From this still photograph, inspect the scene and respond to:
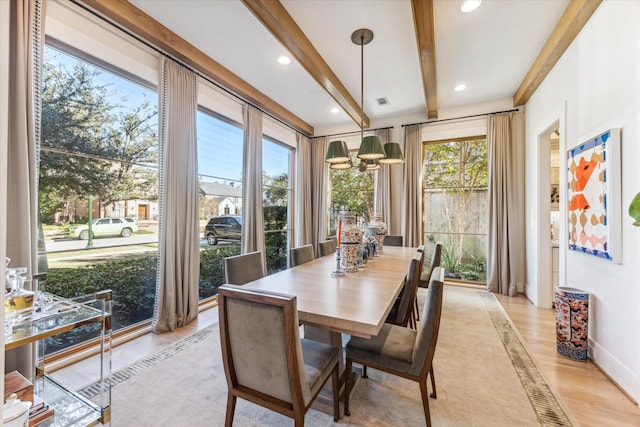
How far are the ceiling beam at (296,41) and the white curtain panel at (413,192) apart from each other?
153 cm

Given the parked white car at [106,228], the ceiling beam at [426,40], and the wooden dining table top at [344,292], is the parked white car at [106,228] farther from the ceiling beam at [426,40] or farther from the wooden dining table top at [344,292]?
the ceiling beam at [426,40]

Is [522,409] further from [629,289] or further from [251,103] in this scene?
[251,103]

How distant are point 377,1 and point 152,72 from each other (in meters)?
2.34

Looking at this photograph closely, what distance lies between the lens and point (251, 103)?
405 cm

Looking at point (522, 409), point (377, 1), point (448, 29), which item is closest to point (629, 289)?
point (522, 409)

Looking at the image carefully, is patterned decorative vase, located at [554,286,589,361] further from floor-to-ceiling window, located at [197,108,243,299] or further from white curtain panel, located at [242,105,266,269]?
floor-to-ceiling window, located at [197,108,243,299]

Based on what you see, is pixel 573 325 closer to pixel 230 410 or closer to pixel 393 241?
pixel 393 241

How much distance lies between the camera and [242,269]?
220cm

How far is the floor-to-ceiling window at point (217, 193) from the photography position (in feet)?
11.5

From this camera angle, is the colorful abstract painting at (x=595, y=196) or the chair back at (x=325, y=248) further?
the chair back at (x=325, y=248)

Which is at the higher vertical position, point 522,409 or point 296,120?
point 296,120

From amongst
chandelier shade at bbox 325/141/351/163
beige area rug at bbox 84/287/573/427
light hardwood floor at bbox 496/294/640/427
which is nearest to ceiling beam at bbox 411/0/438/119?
chandelier shade at bbox 325/141/351/163

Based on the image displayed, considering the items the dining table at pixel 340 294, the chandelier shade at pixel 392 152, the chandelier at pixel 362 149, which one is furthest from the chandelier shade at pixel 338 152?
the dining table at pixel 340 294

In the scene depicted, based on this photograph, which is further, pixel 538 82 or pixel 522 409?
pixel 538 82
